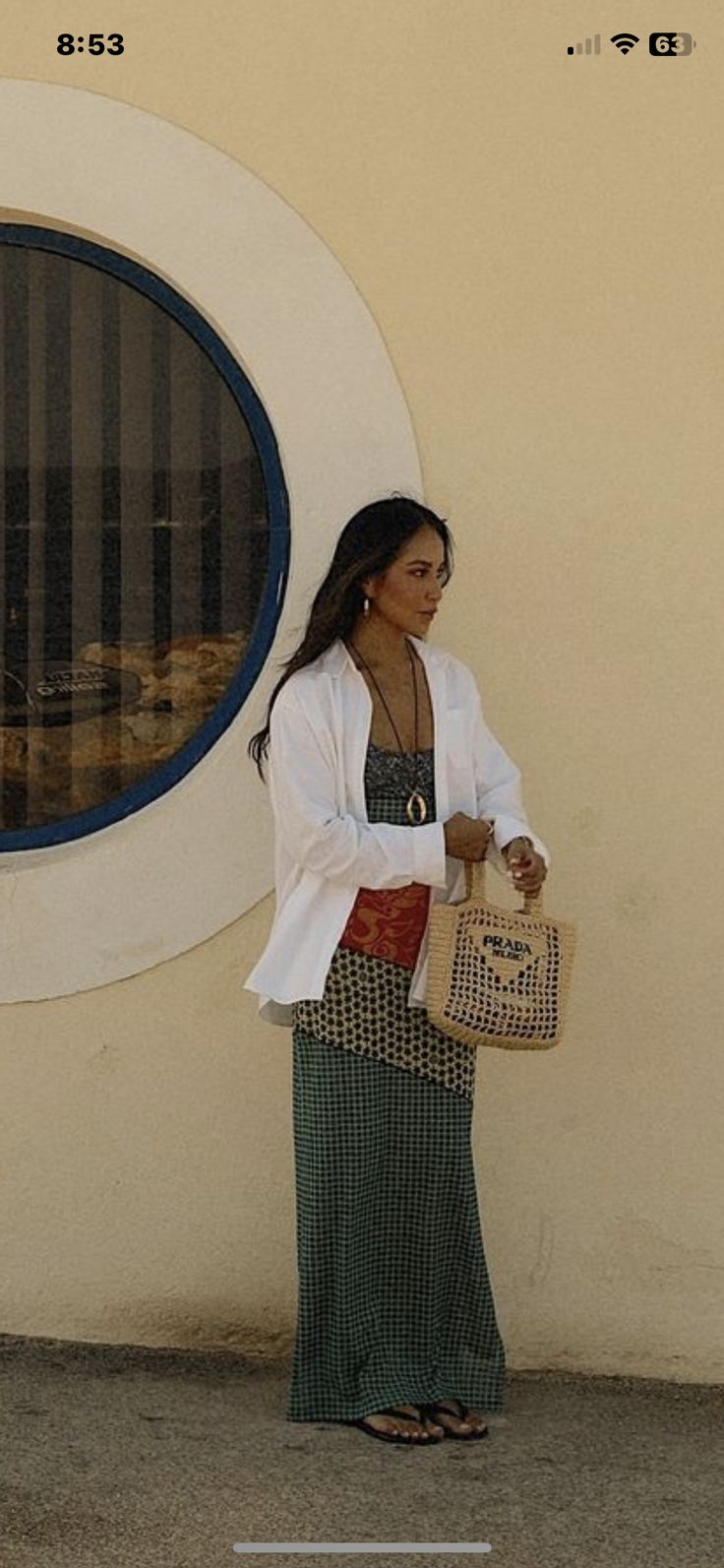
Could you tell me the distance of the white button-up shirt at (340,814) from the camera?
14.6 ft

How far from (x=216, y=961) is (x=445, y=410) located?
1210 millimetres

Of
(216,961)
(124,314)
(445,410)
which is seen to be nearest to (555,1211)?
(216,961)

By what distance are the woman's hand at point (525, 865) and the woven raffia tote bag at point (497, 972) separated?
0.14 feet

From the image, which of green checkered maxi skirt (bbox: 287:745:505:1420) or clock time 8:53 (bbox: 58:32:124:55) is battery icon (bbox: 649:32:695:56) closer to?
clock time 8:53 (bbox: 58:32:124:55)

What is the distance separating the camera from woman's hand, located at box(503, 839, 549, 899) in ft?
14.7

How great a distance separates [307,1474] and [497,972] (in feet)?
3.11

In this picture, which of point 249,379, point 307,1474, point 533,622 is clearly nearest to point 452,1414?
point 307,1474

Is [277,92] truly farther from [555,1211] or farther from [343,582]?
[555,1211]

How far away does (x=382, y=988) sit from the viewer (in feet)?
15.1

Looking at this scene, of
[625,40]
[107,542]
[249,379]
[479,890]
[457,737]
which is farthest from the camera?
[107,542]

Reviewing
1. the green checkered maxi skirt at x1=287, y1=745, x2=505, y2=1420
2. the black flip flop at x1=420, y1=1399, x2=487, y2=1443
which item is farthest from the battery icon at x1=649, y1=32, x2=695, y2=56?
the black flip flop at x1=420, y1=1399, x2=487, y2=1443

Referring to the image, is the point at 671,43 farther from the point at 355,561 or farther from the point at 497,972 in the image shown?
the point at 497,972

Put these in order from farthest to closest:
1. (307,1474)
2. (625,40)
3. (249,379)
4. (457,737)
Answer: (249,379)
(625,40)
(457,737)
(307,1474)

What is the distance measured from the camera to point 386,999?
4.62m
